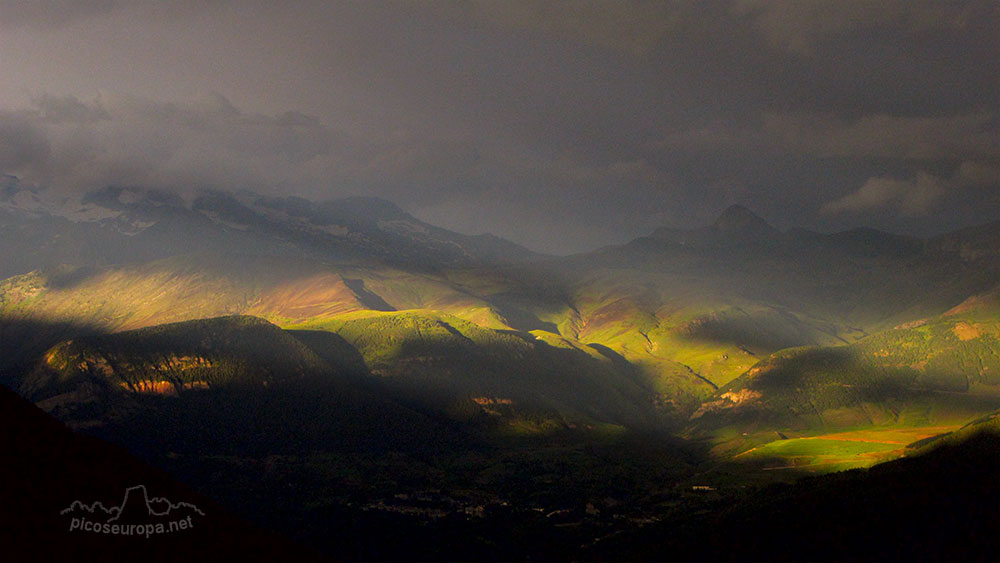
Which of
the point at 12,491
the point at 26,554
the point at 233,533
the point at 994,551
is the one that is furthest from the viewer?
the point at 994,551

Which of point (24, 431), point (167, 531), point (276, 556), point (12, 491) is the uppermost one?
point (24, 431)

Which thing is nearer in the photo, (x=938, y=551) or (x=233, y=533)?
(x=233, y=533)

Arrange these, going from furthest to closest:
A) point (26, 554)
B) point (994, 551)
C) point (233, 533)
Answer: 1. point (994, 551)
2. point (233, 533)
3. point (26, 554)

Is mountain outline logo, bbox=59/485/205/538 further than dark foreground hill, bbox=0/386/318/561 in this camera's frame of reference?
Yes

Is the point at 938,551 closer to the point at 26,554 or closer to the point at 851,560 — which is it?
the point at 851,560

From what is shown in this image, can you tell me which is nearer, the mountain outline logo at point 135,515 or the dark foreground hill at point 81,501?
the dark foreground hill at point 81,501

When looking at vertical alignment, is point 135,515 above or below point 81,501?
below

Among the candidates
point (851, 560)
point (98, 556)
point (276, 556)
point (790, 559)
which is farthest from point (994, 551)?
point (98, 556)

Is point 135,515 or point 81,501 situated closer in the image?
point 81,501
